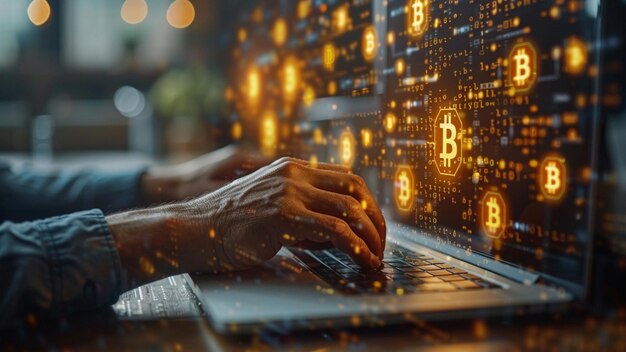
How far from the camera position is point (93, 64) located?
552cm

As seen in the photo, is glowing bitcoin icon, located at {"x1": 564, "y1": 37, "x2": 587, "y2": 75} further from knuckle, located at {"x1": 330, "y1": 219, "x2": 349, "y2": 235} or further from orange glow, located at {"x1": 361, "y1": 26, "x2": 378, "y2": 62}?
orange glow, located at {"x1": 361, "y1": 26, "x2": 378, "y2": 62}

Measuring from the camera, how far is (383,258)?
780mm

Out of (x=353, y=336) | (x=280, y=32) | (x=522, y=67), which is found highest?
(x=280, y=32)

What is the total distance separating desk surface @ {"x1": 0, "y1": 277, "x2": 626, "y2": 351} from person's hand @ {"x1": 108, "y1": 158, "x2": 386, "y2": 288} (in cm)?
10

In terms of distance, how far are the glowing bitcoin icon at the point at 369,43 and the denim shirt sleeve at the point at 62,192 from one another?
61 cm

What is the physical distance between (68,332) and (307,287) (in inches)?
8.8

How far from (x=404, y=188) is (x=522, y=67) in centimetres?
29

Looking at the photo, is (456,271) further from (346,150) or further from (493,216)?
(346,150)

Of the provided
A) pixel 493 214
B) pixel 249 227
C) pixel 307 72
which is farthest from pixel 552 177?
pixel 307 72

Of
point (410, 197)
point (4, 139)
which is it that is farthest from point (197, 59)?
point (410, 197)

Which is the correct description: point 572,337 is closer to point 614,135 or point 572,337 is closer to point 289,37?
point 614,135

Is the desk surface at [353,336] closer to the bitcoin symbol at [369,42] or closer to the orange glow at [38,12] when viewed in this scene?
the bitcoin symbol at [369,42]

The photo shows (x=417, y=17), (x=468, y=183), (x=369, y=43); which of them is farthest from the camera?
(x=369, y=43)

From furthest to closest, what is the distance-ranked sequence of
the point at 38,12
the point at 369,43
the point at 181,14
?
the point at 38,12 → the point at 181,14 → the point at 369,43
